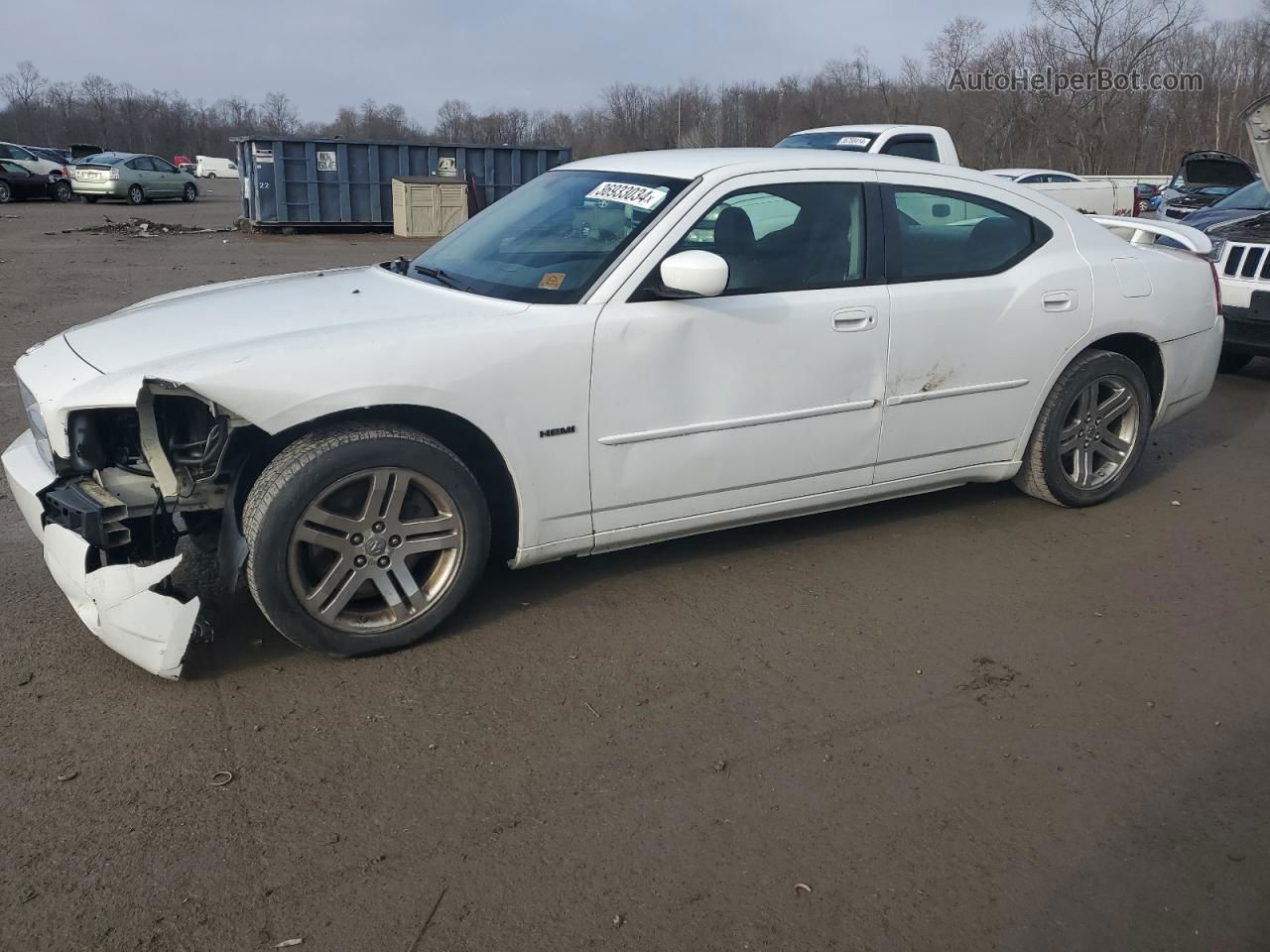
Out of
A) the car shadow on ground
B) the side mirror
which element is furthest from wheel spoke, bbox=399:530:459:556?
the side mirror

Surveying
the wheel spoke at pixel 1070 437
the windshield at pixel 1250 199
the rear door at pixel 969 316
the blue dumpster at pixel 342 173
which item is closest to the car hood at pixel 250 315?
the rear door at pixel 969 316

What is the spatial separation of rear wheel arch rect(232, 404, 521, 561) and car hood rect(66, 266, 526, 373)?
11.9 inches

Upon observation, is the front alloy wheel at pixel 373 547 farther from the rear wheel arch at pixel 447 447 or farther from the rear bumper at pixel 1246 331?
the rear bumper at pixel 1246 331

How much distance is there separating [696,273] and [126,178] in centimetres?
3188

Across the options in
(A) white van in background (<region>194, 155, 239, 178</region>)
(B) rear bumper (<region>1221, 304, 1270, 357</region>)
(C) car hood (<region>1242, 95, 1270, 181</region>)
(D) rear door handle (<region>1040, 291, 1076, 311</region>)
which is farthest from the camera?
(A) white van in background (<region>194, 155, 239, 178</region>)

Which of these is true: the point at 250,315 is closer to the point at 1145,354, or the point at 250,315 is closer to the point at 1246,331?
the point at 1145,354

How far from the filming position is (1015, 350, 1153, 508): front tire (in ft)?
16.2

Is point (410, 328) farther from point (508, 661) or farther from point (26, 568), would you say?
point (26, 568)

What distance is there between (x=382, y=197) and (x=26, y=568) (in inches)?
792

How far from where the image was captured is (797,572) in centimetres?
441

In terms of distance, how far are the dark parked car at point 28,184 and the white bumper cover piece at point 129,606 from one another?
102 ft

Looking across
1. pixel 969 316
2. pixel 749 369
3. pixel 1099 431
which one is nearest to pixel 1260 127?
pixel 1099 431

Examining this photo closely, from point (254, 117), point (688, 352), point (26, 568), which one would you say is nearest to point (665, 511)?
point (688, 352)

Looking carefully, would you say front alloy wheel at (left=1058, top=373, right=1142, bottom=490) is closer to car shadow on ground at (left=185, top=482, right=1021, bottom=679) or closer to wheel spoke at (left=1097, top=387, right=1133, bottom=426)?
wheel spoke at (left=1097, top=387, right=1133, bottom=426)
